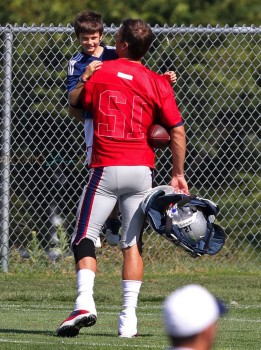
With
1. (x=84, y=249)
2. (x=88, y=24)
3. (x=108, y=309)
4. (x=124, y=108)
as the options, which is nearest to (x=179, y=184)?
(x=124, y=108)

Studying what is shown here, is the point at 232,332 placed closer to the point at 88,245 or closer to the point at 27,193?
the point at 88,245

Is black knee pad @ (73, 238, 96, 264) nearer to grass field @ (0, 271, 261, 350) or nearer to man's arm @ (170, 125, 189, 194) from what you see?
grass field @ (0, 271, 261, 350)

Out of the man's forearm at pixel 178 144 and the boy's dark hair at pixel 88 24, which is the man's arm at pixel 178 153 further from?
the boy's dark hair at pixel 88 24

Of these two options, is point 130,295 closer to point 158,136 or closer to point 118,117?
point 158,136

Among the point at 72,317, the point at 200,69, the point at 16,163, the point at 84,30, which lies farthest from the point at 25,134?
the point at 72,317

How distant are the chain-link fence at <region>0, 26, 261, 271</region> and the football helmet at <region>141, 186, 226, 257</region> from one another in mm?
4134

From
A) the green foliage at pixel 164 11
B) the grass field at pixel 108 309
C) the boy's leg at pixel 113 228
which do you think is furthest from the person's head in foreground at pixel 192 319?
the green foliage at pixel 164 11

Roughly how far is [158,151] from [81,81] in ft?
13.9

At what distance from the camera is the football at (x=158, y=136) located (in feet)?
22.2

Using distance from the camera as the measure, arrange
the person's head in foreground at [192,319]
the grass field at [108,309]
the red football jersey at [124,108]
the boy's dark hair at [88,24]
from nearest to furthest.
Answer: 1. the person's head in foreground at [192,319]
2. the grass field at [108,309]
3. the red football jersey at [124,108]
4. the boy's dark hair at [88,24]

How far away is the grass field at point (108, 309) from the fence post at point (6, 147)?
319 millimetres

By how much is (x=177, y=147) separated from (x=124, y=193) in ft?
1.38

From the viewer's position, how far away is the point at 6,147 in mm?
10602

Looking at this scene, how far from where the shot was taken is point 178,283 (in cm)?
998
